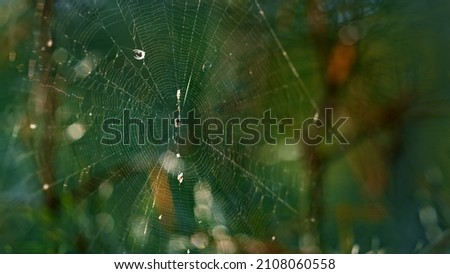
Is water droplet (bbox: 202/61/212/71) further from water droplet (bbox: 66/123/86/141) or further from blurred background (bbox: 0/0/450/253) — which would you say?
water droplet (bbox: 66/123/86/141)

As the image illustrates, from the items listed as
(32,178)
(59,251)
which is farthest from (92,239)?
(32,178)

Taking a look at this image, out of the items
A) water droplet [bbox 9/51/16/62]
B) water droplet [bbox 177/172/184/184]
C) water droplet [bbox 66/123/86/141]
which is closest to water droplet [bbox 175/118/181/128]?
water droplet [bbox 177/172/184/184]

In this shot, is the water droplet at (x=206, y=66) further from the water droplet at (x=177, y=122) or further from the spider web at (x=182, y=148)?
the water droplet at (x=177, y=122)

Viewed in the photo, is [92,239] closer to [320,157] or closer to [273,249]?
[273,249]

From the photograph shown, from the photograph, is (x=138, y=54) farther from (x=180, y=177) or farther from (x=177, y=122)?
(x=180, y=177)

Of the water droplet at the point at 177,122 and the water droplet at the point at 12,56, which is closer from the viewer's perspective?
the water droplet at the point at 12,56

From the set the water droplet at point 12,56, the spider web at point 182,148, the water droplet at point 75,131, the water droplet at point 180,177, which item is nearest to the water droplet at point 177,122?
the spider web at point 182,148

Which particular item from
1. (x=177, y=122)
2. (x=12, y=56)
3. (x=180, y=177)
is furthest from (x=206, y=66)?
(x=12, y=56)

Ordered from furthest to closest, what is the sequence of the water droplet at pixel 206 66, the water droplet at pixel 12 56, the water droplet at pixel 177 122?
the water droplet at pixel 177 122
the water droplet at pixel 206 66
the water droplet at pixel 12 56
